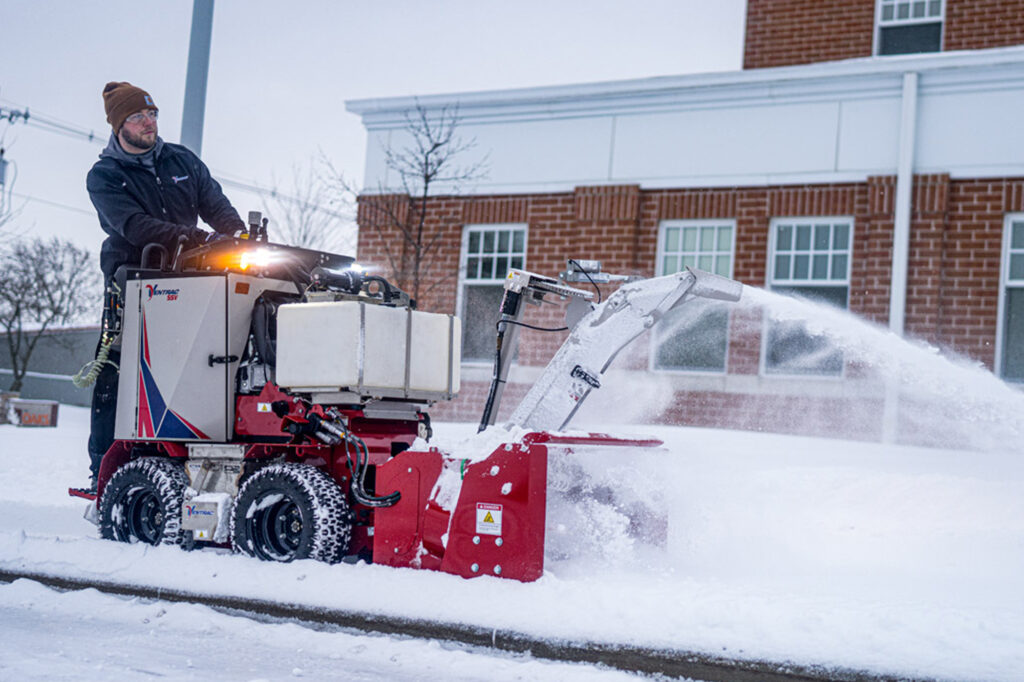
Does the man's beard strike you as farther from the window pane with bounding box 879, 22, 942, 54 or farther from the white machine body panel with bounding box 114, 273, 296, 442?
the window pane with bounding box 879, 22, 942, 54

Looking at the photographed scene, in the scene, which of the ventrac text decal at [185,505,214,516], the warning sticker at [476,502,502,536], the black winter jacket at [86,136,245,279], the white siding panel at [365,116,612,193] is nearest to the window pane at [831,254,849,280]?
the white siding panel at [365,116,612,193]

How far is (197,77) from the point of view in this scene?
8625 millimetres

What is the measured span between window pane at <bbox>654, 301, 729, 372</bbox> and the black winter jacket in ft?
21.5

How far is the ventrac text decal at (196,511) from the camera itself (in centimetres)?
592

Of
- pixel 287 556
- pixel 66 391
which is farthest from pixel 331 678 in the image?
pixel 66 391

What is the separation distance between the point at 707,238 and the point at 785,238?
88 cm

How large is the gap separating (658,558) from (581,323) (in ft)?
4.25

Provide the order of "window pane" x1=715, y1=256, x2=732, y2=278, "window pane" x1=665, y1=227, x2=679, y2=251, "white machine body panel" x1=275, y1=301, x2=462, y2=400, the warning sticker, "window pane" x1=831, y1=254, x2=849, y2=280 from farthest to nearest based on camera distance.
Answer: "window pane" x1=665, y1=227, x2=679, y2=251, "window pane" x1=715, y1=256, x2=732, y2=278, "window pane" x1=831, y1=254, x2=849, y2=280, "white machine body panel" x1=275, y1=301, x2=462, y2=400, the warning sticker

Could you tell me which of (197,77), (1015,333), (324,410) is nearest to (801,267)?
(1015,333)

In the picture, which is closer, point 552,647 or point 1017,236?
point 552,647

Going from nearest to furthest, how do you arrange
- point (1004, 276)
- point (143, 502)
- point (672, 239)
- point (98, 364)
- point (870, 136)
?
point (143, 502)
point (98, 364)
point (1004, 276)
point (870, 136)
point (672, 239)

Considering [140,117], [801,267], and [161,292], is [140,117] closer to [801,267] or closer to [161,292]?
[161,292]

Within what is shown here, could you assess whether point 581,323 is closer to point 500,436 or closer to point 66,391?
point 500,436

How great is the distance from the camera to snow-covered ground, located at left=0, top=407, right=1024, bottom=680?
4.21 meters
